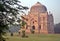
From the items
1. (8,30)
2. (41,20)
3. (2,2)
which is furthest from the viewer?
(41,20)

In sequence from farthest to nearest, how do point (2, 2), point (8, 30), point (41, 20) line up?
point (41, 20) → point (8, 30) → point (2, 2)

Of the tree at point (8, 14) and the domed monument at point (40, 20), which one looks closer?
the tree at point (8, 14)

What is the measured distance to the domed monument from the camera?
32.8m

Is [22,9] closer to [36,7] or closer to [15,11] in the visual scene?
[15,11]

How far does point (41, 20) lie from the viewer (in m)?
33.2

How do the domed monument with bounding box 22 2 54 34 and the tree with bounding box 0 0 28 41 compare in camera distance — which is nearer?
the tree with bounding box 0 0 28 41

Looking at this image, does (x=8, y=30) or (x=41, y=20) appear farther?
(x=41, y=20)

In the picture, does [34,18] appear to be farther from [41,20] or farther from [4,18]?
[4,18]

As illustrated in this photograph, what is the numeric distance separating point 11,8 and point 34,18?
29672 millimetres

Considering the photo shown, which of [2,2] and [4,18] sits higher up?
[2,2]

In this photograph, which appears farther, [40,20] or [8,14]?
[40,20]

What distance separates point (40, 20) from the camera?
109 feet

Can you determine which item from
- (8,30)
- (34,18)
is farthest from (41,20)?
(8,30)

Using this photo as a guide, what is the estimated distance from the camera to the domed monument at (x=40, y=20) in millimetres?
32750
